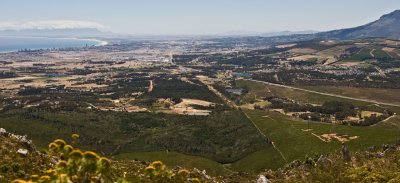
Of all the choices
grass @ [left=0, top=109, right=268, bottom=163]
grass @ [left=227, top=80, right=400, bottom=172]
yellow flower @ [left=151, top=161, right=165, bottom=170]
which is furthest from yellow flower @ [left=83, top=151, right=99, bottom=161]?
grass @ [left=0, top=109, right=268, bottom=163]

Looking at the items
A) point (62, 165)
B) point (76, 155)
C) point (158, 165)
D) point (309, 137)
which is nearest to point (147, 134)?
point (309, 137)

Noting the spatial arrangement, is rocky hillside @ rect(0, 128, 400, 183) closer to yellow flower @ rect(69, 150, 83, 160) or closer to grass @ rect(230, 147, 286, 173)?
yellow flower @ rect(69, 150, 83, 160)

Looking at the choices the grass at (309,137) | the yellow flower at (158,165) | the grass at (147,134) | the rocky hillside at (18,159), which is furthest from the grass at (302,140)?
the yellow flower at (158,165)

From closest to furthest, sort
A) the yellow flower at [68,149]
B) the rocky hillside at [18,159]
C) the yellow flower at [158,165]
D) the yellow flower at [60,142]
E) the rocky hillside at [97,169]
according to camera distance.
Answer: the rocky hillside at [97,169], the yellow flower at [68,149], the yellow flower at [60,142], the yellow flower at [158,165], the rocky hillside at [18,159]

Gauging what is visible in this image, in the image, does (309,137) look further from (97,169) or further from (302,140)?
(97,169)

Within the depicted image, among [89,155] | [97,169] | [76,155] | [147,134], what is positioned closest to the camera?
[89,155]

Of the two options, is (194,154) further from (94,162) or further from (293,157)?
(94,162)

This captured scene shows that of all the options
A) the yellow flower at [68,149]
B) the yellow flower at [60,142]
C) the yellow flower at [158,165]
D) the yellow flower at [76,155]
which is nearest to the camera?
the yellow flower at [76,155]

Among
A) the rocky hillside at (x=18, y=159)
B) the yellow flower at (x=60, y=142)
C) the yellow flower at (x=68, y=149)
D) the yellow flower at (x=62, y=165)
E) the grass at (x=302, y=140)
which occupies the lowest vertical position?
the grass at (x=302, y=140)

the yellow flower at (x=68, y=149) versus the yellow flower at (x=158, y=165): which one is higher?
the yellow flower at (x=68, y=149)

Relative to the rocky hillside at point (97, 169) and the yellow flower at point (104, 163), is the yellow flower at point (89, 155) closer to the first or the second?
the rocky hillside at point (97, 169)
